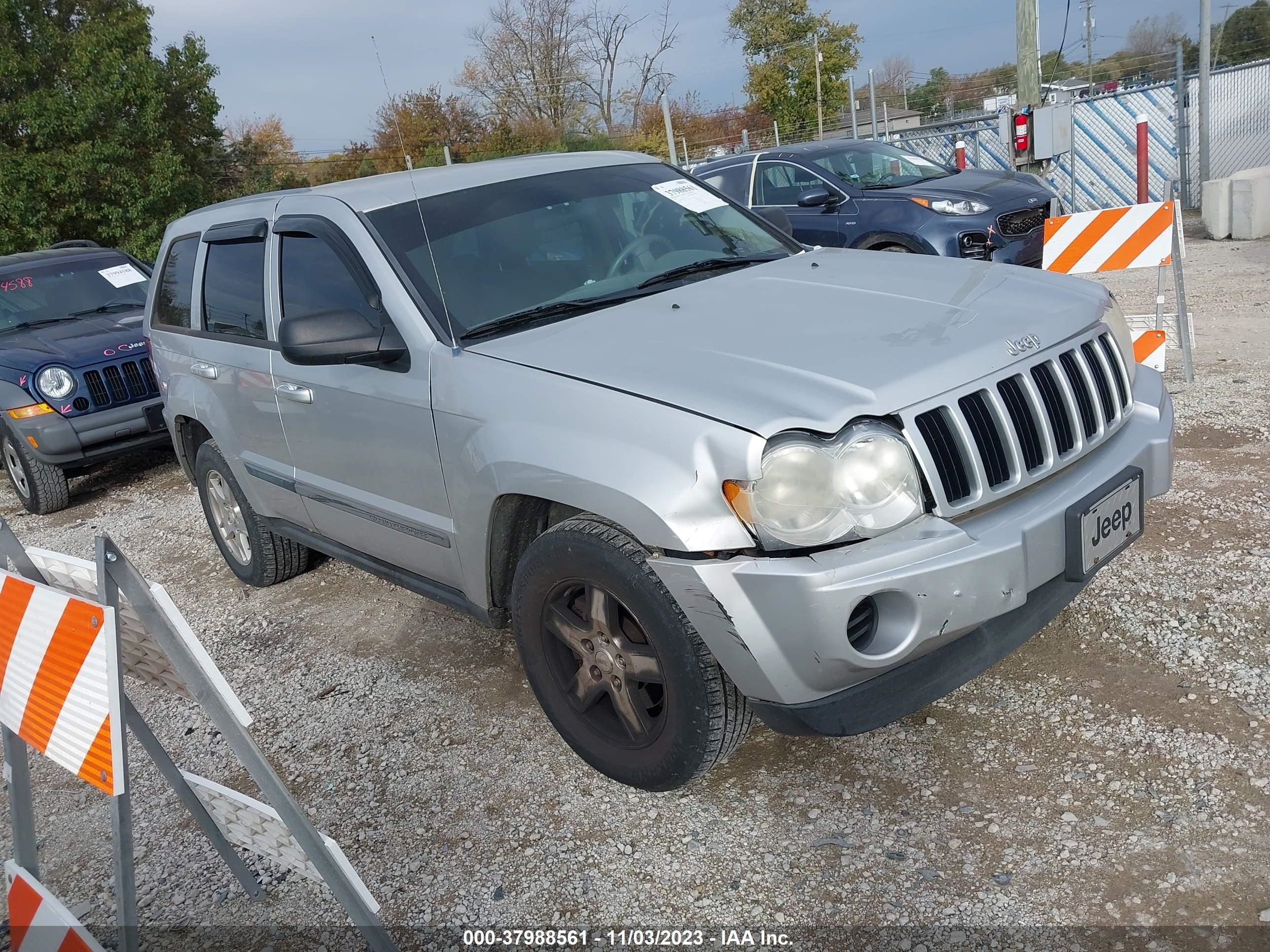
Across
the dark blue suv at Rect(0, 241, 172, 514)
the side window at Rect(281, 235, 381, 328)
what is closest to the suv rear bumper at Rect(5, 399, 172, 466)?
the dark blue suv at Rect(0, 241, 172, 514)

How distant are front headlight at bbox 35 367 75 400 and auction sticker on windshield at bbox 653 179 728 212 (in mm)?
5097

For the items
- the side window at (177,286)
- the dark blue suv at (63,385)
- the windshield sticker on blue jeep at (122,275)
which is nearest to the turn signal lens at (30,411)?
the dark blue suv at (63,385)

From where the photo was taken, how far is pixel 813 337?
278 cm

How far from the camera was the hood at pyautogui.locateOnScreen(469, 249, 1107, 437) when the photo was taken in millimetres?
2463

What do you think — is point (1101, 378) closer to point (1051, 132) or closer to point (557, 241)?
point (557, 241)

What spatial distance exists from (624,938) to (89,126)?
57.4 feet

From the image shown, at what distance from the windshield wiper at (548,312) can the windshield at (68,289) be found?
19.5 ft

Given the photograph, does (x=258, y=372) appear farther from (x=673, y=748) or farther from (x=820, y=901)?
(x=820, y=901)

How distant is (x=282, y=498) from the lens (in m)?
4.27

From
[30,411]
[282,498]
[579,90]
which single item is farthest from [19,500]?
[579,90]

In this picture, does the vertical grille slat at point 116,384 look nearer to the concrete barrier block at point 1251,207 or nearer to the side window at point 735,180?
the side window at point 735,180

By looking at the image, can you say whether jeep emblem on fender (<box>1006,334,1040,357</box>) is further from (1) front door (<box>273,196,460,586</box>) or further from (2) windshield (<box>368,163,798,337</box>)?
(1) front door (<box>273,196,460,586</box>)

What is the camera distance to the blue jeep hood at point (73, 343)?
7188 mm

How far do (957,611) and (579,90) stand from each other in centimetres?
2787
